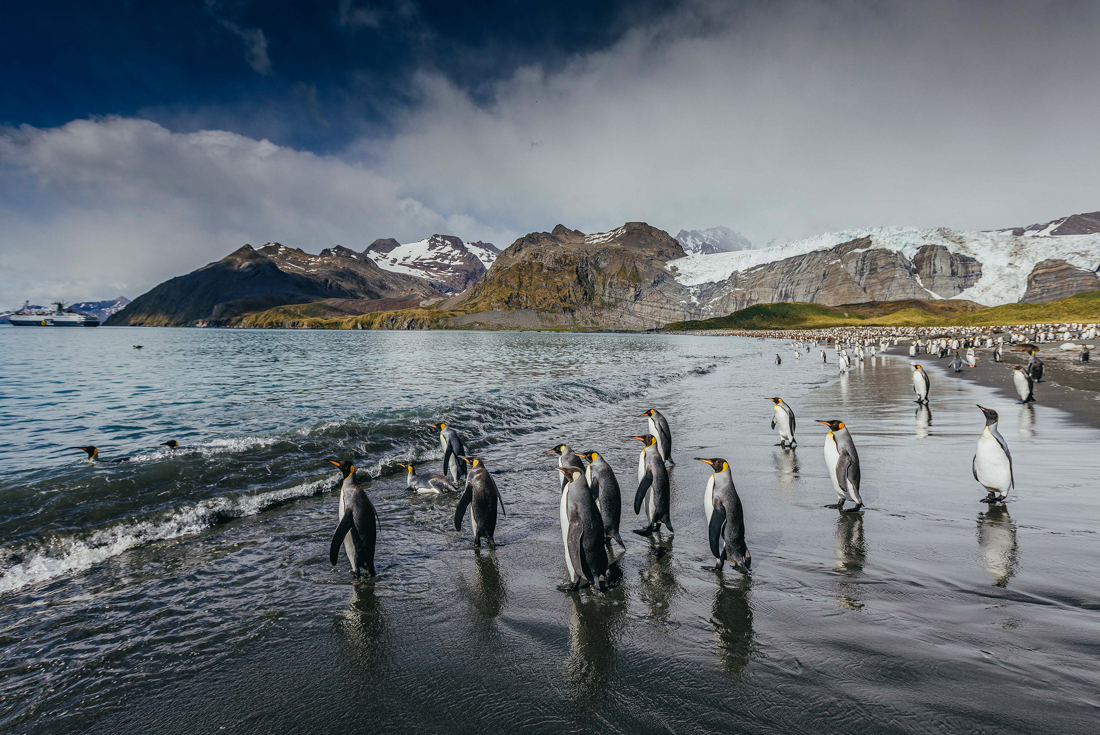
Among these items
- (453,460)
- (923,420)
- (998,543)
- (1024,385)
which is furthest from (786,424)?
(1024,385)

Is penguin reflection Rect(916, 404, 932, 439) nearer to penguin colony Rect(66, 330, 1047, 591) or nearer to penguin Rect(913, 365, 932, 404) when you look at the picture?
penguin Rect(913, 365, 932, 404)

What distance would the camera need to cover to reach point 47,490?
809cm

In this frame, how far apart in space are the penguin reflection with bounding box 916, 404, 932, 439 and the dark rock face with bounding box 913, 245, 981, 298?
21846cm

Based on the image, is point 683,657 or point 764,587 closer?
point 683,657

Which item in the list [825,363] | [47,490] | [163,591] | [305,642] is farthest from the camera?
[825,363]

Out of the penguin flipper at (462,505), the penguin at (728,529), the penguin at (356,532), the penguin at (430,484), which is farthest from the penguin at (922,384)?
the penguin at (356,532)

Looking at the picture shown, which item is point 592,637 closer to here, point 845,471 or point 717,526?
point 717,526

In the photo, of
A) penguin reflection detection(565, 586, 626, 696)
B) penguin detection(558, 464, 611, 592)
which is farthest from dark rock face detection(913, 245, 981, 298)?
penguin reflection detection(565, 586, 626, 696)

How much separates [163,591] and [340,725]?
3.39 metres

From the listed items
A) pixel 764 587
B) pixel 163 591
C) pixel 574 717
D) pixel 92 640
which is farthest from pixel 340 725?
pixel 764 587

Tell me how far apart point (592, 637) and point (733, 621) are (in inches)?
49.7

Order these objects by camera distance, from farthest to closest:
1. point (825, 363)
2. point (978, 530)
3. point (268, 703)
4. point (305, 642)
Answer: point (825, 363) < point (978, 530) < point (305, 642) < point (268, 703)

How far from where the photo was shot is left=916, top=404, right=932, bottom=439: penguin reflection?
11.9 m

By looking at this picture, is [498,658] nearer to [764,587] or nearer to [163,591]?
[764,587]
